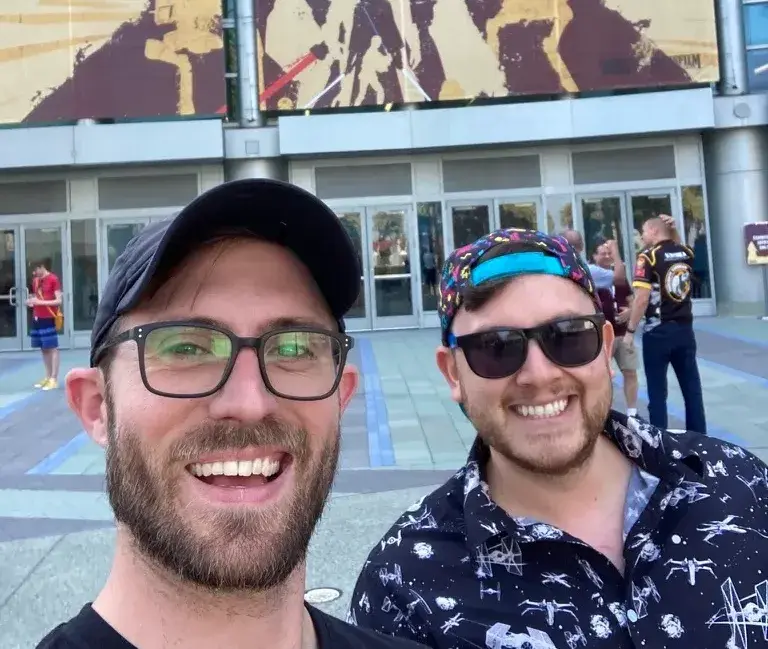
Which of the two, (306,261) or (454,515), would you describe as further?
(454,515)

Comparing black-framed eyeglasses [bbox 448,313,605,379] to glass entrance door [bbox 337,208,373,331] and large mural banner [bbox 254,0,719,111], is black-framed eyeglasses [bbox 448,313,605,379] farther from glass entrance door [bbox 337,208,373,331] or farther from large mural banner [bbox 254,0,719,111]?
large mural banner [bbox 254,0,719,111]

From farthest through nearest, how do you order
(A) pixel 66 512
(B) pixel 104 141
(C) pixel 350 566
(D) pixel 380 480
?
(B) pixel 104 141
(D) pixel 380 480
(A) pixel 66 512
(C) pixel 350 566

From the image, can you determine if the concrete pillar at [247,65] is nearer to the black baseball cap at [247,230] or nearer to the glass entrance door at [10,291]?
the glass entrance door at [10,291]

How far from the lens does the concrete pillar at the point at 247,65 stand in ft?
52.3

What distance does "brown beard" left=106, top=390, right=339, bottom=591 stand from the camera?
→ 1114 mm

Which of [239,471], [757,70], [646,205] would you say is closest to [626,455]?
[239,471]

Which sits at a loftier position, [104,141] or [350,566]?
[104,141]

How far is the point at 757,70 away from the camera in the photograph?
15766mm

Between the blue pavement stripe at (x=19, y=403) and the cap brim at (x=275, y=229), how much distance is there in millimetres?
8233

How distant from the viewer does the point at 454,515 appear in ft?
5.87

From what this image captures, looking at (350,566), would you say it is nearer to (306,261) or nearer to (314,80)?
(306,261)

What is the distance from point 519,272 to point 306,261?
2.22ft

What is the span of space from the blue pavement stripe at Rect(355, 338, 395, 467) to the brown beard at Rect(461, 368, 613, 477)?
433 cm

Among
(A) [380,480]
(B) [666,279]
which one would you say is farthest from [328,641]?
(B) [666,279]
